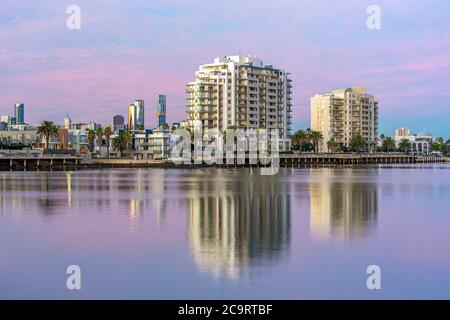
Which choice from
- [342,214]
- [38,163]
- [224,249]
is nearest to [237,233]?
[224,249]

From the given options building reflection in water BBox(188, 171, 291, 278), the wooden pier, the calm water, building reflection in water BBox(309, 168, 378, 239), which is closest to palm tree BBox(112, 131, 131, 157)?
the wooden pier

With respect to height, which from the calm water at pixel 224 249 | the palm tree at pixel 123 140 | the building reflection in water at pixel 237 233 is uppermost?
the palm tree at pixel 123 140

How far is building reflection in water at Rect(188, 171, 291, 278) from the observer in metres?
23.2

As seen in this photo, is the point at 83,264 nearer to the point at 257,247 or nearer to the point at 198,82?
the point at 257,247

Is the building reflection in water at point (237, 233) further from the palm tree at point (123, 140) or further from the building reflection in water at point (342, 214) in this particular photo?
the palm tree at point (123, 140)

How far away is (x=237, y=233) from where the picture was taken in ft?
99.7

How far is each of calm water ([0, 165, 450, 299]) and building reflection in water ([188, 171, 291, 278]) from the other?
0.19ft

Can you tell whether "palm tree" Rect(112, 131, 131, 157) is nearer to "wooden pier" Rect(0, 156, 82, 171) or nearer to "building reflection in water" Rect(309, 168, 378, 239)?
"wooden pier" Rect(0, 156, 82, 171)

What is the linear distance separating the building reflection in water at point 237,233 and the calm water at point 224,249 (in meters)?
0.06

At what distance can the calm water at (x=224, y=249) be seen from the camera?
19.8 m

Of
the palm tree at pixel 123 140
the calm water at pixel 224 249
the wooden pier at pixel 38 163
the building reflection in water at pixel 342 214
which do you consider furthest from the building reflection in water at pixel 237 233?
the palm tree at pixel 123 140
